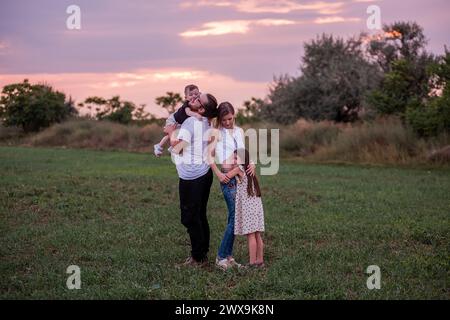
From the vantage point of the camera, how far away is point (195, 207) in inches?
256

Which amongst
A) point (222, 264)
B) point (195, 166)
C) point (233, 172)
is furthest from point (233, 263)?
point (195, 166)

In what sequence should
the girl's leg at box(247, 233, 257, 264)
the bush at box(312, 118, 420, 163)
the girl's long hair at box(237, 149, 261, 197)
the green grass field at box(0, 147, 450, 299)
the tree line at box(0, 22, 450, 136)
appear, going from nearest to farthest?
the green grass field at box(0, 147, 450, 299) < the girl's long hair at box(237, 149, 261, 197) < the girl's leg at box(247, 233, 257, 264) < the bush at box(312, 118, 420, 163) < the tree line at box(0, 22, 450, 136)

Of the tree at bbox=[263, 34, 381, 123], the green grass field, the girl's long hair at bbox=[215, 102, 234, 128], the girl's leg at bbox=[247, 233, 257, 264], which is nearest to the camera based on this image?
the green grass field

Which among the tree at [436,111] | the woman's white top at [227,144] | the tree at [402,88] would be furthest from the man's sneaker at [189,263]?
the tree at [402,88]

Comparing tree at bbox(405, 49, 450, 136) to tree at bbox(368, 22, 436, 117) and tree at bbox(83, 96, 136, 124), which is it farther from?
tree at bbox(83, 96, 136, 124)

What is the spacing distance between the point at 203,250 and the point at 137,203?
525 centimetres

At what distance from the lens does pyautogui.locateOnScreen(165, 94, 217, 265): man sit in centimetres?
641

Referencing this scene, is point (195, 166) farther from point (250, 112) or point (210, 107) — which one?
point (250, 112)

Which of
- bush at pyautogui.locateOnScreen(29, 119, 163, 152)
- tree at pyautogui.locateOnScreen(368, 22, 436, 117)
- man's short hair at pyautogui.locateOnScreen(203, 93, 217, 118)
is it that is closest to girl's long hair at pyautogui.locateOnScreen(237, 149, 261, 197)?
man's short hair at pyautogui.locateOnScreen(203, 93, 217, 118)

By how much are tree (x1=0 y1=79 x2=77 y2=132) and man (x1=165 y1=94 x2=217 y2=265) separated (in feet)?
137

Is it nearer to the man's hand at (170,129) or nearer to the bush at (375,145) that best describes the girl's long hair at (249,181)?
the man's hand at (170,129)

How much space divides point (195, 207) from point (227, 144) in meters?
0.81

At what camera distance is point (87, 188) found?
13320mm

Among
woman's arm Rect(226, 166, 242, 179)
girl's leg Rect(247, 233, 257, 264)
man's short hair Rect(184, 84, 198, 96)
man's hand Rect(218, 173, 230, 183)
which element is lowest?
girl's leg Rect(247, 233, 257, 264)
